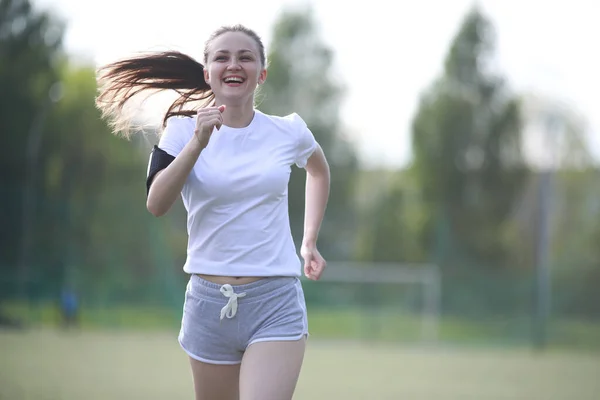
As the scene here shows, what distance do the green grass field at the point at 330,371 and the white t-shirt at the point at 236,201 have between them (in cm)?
507

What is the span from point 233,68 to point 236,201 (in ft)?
1.52

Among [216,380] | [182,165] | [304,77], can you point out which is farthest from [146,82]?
[304,77]

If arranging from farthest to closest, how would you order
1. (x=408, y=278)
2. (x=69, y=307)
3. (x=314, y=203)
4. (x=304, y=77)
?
(x=304, y=77) → (x=408, y=278) → (x=69, y=307) → (x=314, y=203)

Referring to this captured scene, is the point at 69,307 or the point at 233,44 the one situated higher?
the point at 233,44

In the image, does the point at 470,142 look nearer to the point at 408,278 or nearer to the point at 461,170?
the point at 461,170

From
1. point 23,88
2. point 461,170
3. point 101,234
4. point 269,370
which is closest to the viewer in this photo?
point 269,370

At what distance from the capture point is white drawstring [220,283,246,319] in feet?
11.8

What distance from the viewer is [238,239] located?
11.9ft

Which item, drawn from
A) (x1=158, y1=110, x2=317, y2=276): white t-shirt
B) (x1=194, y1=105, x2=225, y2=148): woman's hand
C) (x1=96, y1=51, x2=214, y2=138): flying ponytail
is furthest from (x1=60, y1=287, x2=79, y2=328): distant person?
(x1=194, y1=105, x2=225, y2=148): woman's hand

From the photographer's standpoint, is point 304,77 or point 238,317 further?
point 304,77

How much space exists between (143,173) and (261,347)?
55.6 ft

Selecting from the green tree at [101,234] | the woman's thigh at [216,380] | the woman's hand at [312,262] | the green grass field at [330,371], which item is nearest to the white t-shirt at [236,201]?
the woman's hand at [312,262]

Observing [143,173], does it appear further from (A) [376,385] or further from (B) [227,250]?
(B) [227,250]

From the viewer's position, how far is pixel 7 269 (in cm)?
1947
